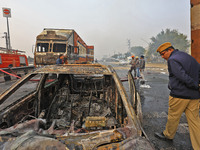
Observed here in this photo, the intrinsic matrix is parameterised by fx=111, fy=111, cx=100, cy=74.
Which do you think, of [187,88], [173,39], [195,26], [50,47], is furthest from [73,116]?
[173,39]

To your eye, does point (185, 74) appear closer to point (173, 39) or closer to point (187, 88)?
point (187, 88)

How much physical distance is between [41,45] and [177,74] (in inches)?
377

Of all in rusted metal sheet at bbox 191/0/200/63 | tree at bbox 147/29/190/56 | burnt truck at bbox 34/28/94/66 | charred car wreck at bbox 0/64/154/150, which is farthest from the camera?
tree at bbox 147/29/190/56

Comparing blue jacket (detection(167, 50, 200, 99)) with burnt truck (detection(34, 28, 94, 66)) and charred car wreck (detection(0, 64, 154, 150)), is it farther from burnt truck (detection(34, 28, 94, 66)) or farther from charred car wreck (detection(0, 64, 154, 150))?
burnt truck (detection(34, 28, 94, 66))

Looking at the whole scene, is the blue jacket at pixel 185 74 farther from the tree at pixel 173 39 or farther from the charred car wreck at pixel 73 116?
the tree at pixel 173 39

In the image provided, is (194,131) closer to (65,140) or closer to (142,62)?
(65,140)

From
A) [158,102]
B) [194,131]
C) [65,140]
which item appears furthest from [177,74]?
[158,102]

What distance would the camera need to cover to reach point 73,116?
8.05ft

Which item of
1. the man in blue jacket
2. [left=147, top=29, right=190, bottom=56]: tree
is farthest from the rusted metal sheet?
[left=147, top=29, right=190, bottom=56]: tree

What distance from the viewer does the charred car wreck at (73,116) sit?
37.8 inches

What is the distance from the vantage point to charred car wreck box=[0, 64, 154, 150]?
3.15 ft

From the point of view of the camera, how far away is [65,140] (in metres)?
1.01

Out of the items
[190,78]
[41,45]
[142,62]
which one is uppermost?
[41,45]

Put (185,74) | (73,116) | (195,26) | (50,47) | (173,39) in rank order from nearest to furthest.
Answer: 1. (185,74)
2. (195,26)
3. (73,116)
4. (50,47)
5. (173,39)
